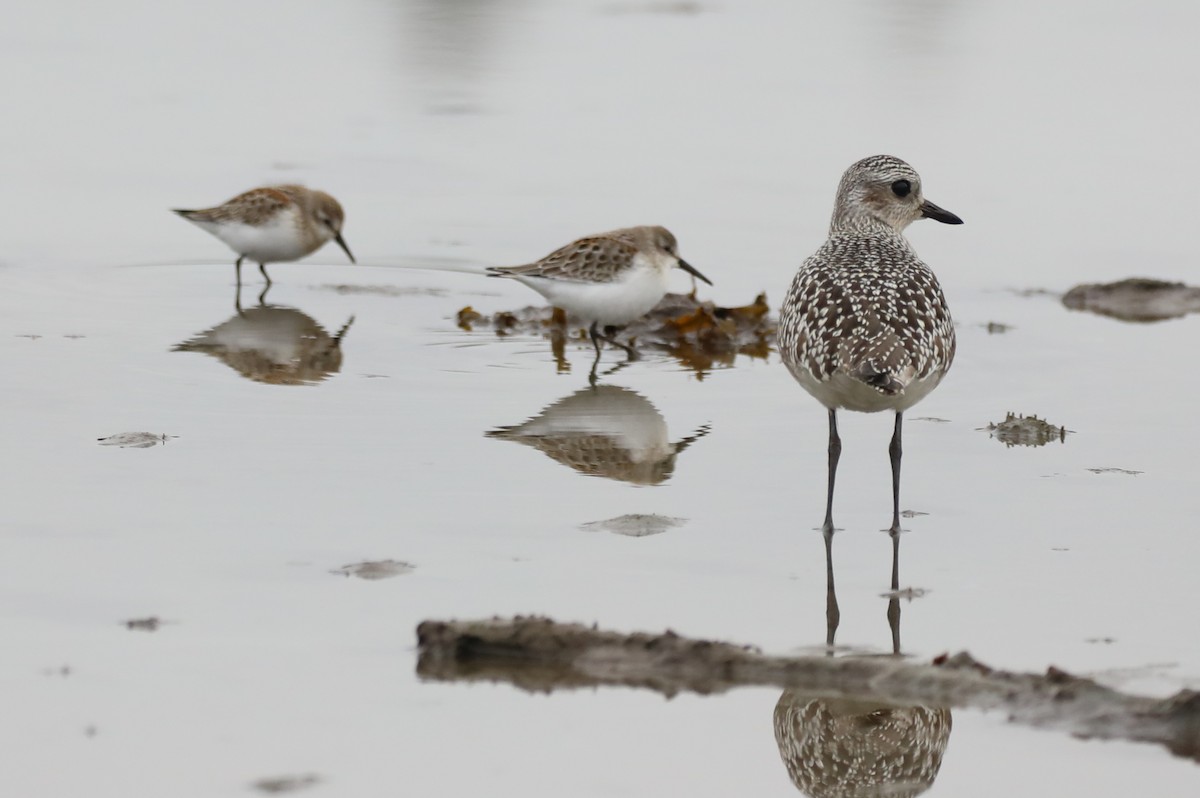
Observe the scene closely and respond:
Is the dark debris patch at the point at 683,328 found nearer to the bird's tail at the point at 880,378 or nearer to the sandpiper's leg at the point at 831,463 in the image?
the sandpiper's leg at the point at 831,463

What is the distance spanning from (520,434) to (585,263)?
269 cm

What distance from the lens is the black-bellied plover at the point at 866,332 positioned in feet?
21.9

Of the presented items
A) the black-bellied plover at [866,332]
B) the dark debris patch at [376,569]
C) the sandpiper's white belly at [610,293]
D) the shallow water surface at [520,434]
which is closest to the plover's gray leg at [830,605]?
the shallow water surface at [520,434]

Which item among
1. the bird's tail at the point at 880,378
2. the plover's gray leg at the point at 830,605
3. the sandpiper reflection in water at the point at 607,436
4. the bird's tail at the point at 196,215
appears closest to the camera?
the plover's gray leg at the point at 830,605

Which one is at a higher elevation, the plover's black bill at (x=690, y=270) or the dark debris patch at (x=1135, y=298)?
the plover's black bill at (x=690, y=270)

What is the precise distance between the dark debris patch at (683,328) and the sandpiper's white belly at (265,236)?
1.70 m

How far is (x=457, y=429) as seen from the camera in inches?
321

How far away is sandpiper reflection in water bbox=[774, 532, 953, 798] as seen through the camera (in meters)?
4.65

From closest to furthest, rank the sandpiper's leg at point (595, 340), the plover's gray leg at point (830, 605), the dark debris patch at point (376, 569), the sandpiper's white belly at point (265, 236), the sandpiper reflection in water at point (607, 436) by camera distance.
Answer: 1. the plover's gray leg at point (830, 605)
2. the dark debris patch at point (376, 569)
3. the sandpiper reflection in water at point (607, 436)
4. the sandpiper's leg at point (595, 340)
5. the sandpiper's white belly at point (265, 236)

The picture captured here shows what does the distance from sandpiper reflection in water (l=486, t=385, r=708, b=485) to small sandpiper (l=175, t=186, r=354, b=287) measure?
341 cm

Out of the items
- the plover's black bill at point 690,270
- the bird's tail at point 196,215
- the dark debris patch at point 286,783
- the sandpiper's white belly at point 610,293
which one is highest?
the bird's tail at point 196,215

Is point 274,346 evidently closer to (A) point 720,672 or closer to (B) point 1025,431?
(B) point 1025,431

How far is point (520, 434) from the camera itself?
26.8ft

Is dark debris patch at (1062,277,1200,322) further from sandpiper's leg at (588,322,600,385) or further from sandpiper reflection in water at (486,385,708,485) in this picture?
sandpiper reflection in water at (486,385,708,485)
